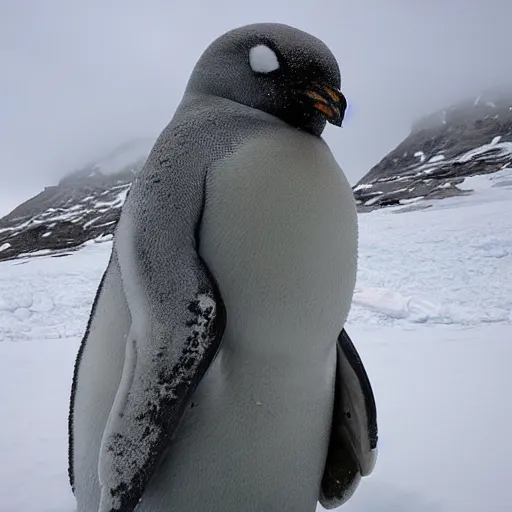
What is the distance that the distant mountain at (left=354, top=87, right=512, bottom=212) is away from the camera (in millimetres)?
23234

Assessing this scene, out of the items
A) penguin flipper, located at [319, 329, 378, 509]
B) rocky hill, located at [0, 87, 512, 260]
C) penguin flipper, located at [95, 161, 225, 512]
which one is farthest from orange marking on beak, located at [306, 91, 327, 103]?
rocky hill, located at [0, 87, 512, 260]

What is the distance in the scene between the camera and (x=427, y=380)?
97.7 inches

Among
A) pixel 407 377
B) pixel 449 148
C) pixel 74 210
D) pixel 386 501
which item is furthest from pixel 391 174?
pixel 386 501

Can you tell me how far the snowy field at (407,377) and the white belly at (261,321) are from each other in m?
0.71

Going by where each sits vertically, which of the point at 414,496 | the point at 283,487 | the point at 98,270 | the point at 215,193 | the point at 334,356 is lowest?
the point at 98,270

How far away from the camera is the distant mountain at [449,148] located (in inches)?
915

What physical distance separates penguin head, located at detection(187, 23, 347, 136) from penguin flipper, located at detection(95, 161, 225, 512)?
334mm

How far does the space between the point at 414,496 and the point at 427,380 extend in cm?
92

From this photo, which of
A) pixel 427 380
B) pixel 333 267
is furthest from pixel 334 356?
pixel 427 380

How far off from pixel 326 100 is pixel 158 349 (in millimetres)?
609

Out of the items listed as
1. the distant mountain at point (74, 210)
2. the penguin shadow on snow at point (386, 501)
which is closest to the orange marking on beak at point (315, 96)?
the penguin shadow on snow at point (386, 501)

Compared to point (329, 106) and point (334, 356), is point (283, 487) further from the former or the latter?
point (329, 106)

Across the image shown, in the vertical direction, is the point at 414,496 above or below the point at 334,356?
below

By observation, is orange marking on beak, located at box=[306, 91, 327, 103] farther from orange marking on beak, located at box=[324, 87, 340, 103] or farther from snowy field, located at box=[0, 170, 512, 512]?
snowy field, located at box=[0, 170, 512, 512]
